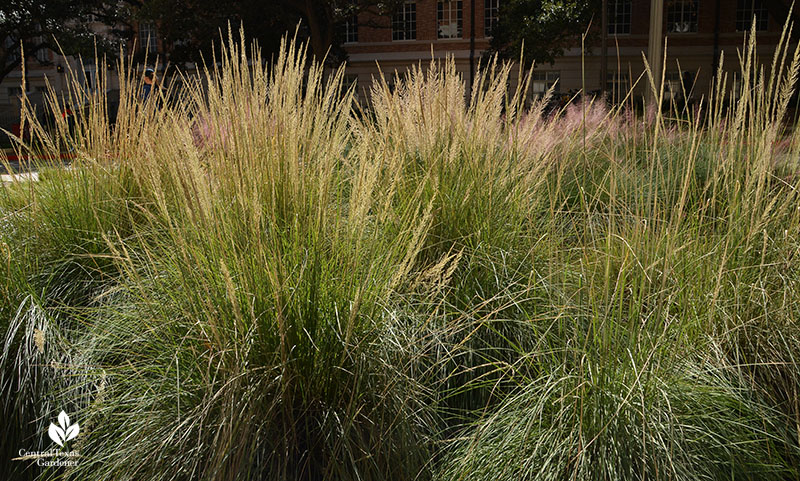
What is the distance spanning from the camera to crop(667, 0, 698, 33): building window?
3362cm

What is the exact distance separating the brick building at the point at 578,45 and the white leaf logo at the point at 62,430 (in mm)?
30898

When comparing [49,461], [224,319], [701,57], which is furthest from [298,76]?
[701,57]

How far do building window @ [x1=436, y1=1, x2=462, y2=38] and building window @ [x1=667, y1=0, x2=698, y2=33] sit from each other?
1058 cm

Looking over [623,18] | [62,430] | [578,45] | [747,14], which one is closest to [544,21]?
[578,45]

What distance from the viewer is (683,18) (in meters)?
33.9

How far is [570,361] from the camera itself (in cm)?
200

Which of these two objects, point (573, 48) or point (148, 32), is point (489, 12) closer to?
point (573, 48)

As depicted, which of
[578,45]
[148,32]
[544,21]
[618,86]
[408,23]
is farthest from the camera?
[408,23]

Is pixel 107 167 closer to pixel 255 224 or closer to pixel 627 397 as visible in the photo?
pixel 255 224

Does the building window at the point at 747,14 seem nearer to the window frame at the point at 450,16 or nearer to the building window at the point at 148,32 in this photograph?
the window frame at the point at 450,16

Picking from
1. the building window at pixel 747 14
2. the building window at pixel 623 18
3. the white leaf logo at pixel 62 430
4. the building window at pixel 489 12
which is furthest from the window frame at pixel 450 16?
the white leaf logo at pixel 62 430

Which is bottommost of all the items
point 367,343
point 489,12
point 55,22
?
point 367,343

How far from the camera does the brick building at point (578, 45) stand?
108 feet

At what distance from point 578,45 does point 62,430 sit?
32.7 metres
